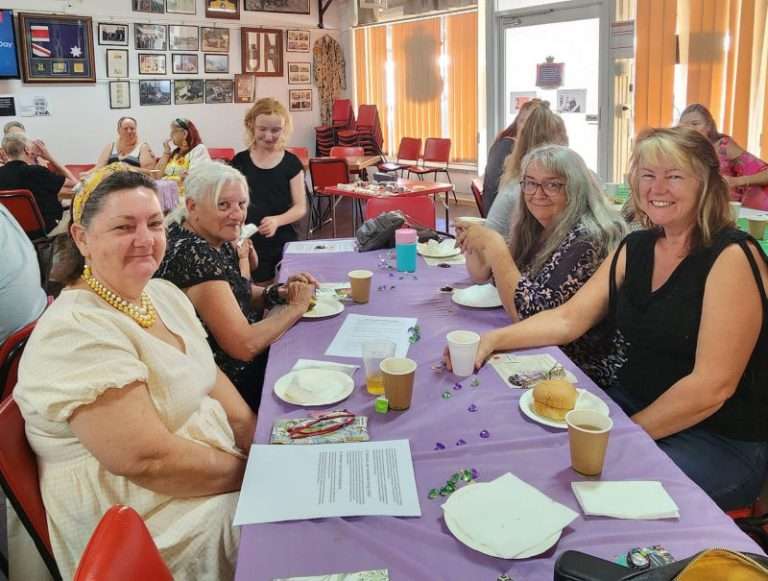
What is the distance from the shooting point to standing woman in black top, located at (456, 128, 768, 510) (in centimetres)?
163

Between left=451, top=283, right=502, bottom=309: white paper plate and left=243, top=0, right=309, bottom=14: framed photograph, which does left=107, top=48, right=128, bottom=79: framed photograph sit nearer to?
left=243, top=0, right=309, bottom=14: framed photograph

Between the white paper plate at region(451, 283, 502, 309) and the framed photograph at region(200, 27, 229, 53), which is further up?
the framed photograph at region(200, 27, 229, 53)

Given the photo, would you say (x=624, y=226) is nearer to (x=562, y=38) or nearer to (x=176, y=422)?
(x=176, y=422)

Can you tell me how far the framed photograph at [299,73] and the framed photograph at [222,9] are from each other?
112 centimetres

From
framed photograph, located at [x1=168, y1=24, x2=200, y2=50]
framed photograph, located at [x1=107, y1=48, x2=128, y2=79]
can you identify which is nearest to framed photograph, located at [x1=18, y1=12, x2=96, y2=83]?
framed photograph, located at [x1=107, y1=48, x2=128, y2=79]

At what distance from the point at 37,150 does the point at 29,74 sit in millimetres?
1680

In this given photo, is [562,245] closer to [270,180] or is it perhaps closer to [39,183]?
[270,180]

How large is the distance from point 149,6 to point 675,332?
28.6ft

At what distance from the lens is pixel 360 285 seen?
2420 millimetres

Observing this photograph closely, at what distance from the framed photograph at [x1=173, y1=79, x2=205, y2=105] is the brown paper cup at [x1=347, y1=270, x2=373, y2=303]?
760cm

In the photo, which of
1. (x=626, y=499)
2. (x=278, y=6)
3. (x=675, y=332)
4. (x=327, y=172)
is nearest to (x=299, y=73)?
(x=278, y=6)

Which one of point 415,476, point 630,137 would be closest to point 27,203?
point 415,476

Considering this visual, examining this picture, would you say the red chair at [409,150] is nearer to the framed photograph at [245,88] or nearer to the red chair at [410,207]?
the framed photograph at [245,88]

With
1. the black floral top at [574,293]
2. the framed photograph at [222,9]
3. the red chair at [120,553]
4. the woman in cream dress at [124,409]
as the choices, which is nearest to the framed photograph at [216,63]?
the framed photograph at [222,9]
